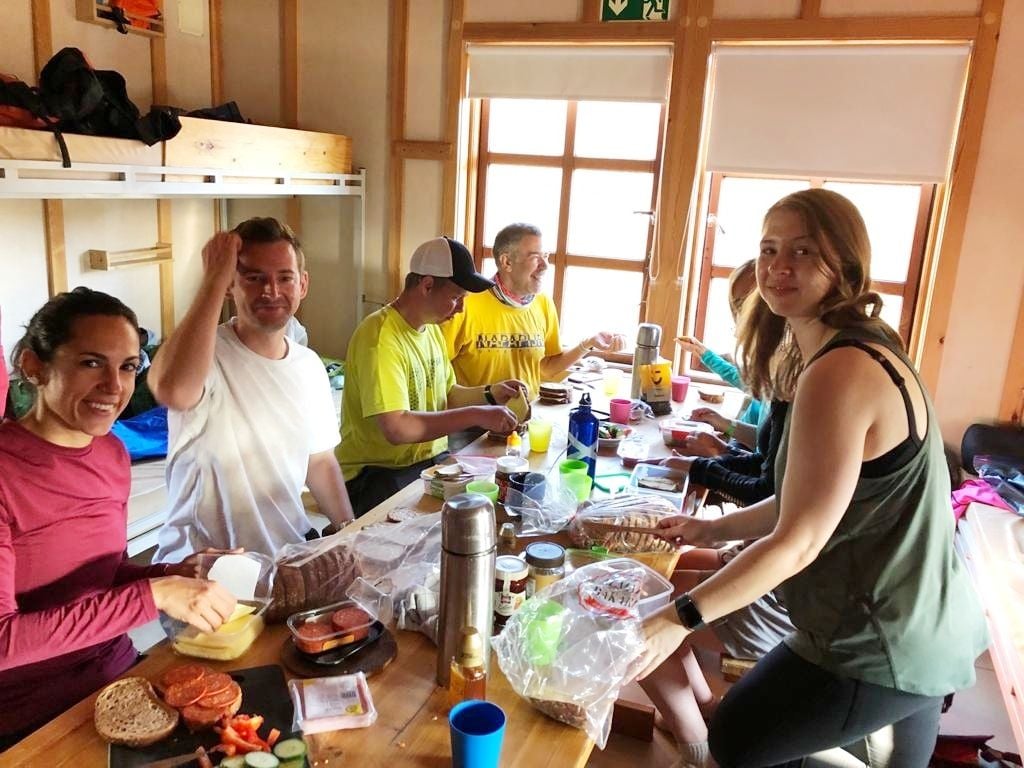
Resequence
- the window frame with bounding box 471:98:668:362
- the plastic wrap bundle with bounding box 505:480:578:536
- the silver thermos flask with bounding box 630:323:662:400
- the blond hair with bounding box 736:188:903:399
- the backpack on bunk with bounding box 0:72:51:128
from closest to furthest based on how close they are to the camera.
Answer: the blond hair with bounding box 736:188:903:399 < the plastic wrap bundle with bounding box 505:480:578:536 < the backpack on bunk with bounding box 0:72:51:128 < the silver thermos flask with bounding box 630:323:662:400 < the window frame with bounding box 471:98:668:362

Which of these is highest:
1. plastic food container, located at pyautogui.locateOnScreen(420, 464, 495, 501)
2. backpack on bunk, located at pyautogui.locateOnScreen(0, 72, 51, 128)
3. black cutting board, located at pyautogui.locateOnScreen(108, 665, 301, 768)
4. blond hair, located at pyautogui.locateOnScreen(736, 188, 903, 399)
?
backpack on bunk, located at pyautogui.locateOnScreen(0, 72, 51, 128)

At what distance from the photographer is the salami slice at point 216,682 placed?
3.64ft

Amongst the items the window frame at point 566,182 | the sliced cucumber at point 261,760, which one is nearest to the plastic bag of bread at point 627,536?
the sliced cucumber at point 261,760

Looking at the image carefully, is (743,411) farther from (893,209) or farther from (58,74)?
(58,74)

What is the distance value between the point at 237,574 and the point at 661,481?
47.8 inches

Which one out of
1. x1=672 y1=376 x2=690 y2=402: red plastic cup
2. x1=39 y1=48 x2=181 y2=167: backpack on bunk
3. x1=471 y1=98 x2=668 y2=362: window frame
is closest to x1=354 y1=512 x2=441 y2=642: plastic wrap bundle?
x1=672 y1=376 x2=690 y2=402: red plastic cup

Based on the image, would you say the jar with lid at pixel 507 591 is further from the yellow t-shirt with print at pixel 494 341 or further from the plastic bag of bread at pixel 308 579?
the yellow t-shirt with print at pixel 494 341

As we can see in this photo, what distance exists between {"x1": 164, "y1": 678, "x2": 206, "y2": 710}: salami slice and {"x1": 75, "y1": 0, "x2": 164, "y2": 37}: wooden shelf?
3647 mm

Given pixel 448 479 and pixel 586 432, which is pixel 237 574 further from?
pixel 586 432

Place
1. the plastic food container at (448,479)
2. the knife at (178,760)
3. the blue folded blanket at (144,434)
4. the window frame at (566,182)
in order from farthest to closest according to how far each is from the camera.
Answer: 1. the window frame at (566,182)
2. the blue folded blanket at (144,434)
3. the plastic food container at (448,479)
4. the knife at (178,760)

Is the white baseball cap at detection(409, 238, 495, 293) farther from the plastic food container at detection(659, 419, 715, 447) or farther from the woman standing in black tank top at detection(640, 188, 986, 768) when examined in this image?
the woman standing in black tank top at detection(640, 188, 986, 768)

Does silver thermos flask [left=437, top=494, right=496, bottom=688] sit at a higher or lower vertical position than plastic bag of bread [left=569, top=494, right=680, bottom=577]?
higher

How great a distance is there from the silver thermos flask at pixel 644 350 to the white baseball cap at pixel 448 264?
78 centimetres

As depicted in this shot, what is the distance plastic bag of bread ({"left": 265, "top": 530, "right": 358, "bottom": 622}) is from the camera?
134 cm
